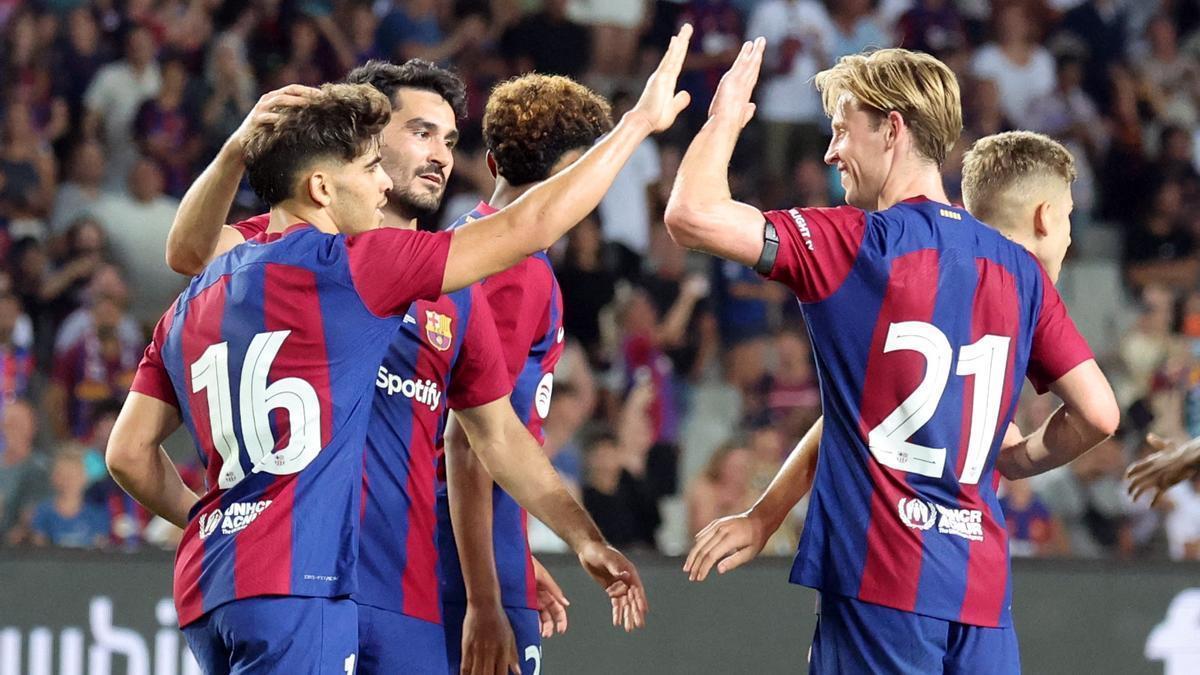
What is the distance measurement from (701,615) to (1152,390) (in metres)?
4.41

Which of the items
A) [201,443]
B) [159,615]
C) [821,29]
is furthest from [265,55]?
[201,443]

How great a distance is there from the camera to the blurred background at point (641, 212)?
9.74 meters

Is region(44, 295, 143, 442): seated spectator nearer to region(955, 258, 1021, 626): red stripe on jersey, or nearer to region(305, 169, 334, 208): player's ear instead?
region(305, 169, 334, 208): player's ear

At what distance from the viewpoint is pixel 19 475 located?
9281mm

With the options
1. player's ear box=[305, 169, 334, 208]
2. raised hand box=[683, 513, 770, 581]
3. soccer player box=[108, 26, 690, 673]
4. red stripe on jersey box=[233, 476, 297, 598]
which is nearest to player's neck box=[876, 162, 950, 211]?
soccer player box=[108, 26, 690, 673]

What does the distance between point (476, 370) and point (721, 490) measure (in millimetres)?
5135

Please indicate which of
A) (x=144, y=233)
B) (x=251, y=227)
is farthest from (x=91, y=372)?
(x=251, y=227)

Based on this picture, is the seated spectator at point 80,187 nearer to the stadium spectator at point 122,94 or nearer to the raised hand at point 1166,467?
the stadium spectator at point 122,94

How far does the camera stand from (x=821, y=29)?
12.9 metres

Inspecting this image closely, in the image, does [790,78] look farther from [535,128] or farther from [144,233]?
[535,128]

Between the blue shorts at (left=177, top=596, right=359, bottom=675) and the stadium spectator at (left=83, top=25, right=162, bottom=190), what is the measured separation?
8.41 metres

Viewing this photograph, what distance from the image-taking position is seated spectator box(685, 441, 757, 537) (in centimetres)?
951

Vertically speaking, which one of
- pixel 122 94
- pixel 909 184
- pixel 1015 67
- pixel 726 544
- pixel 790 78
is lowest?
pixel 726 544

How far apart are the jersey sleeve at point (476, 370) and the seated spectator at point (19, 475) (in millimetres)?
5140
